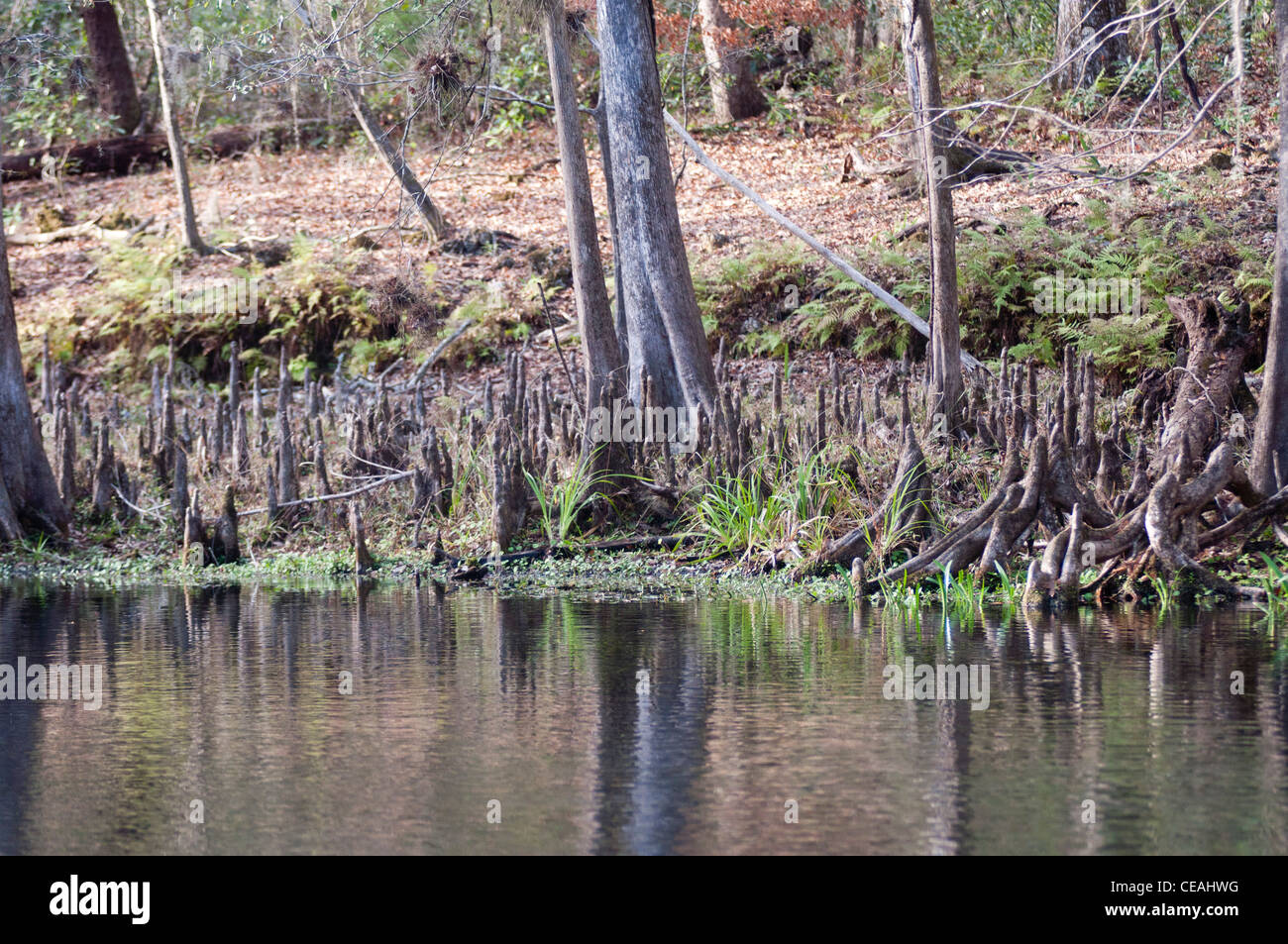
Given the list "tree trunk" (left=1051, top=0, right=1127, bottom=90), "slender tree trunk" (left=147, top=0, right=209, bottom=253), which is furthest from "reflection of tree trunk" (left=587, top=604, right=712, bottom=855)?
"slender tree trunk" (left=147, top=0, right=209, bottom=253)

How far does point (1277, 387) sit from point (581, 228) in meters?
6.73

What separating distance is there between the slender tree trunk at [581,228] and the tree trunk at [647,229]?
1.01 ft

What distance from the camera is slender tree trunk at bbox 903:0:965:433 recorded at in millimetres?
13109

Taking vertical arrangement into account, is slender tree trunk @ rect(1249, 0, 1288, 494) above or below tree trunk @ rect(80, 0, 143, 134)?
below

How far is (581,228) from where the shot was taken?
571 inches

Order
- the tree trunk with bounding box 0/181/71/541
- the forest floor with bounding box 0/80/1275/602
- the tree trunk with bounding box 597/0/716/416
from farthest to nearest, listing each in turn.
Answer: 1. the forest floor with bounding box 0/80/1275/602
2. the tree trunk with bounding box 597/0/716/416
3. the tree trunk with bounding box 0/181/71/541

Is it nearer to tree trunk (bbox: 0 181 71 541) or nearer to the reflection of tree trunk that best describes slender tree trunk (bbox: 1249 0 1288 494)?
the reflection of tree trunk

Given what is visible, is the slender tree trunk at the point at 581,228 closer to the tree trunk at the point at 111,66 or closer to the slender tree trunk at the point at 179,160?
the slender tree trunk at the point at 179,160

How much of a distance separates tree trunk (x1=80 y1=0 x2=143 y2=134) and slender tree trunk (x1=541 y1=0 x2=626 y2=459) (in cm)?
1648

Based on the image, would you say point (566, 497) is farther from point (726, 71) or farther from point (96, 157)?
point (96, 157)

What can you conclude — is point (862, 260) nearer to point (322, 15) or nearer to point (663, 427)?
point (663, 427)

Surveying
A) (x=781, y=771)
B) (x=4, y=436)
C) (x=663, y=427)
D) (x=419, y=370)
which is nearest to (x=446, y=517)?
(x=663, y=427)

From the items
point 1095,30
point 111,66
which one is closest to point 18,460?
point 1095,30
